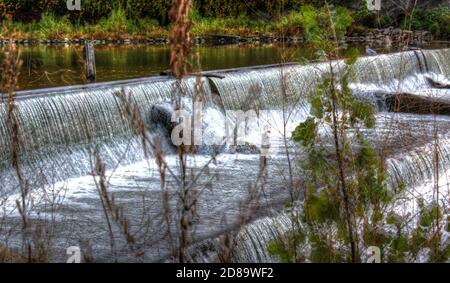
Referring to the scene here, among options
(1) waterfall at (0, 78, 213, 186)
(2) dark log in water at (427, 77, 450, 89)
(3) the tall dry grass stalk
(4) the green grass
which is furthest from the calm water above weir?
(3) the tall dry grass stalk

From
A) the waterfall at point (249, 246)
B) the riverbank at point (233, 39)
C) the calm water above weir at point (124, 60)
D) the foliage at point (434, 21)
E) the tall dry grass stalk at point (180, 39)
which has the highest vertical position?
the foliage at point (434, 21)

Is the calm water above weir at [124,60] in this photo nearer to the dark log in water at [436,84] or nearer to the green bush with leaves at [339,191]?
the dark log in water at [436,84]

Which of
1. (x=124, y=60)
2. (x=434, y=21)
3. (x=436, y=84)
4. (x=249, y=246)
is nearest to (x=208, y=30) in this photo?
(x=434, y=21)

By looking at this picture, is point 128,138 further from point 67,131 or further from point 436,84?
point 436,84

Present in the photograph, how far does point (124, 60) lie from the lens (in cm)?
1700

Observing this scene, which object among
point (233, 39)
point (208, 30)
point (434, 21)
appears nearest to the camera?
point (233, 39)

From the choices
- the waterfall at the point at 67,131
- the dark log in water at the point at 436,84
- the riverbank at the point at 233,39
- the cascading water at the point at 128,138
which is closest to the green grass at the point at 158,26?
the riverbank at the point at 233,39

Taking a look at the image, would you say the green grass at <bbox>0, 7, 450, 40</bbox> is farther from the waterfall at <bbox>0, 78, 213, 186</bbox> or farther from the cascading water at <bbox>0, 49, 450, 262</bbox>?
the waterfall at <bbox>0, 78, 213, 186</bbox>

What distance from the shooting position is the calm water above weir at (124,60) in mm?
13117

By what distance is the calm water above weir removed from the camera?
13117mm

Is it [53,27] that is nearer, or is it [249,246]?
[249,246]

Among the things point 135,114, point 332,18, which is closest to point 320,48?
point 332,18

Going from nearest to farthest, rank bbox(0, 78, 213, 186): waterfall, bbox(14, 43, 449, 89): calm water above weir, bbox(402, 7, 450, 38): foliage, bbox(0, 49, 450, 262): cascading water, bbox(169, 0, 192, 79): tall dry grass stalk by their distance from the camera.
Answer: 1. bbox(169, 0, 192, 79): tall dry grass stalk
2. bbox(0, 49, 450, 262): cascading water
3. bbox(0, 78, 213, 186): waterfall
4. bbox(14, 43, 449, 89): calm water above weir
5. bbox(402, 7, 450, 38): foliage

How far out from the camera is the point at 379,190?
3.11 meters
